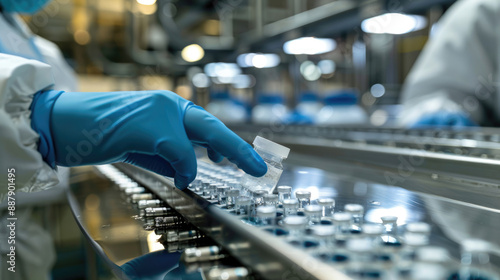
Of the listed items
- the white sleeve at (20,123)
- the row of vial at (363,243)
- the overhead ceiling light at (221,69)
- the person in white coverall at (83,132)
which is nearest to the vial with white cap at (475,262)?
the row of vial at (363,243)

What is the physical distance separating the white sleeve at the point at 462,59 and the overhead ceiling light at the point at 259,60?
55.0 inches

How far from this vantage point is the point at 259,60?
119 inches

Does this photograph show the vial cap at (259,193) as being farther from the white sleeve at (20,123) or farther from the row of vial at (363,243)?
the white sleeve at (20,123)

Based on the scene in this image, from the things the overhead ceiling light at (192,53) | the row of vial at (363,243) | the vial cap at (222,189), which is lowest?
the row of vial at (363,243)

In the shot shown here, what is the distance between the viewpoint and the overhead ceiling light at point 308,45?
240 centimetres

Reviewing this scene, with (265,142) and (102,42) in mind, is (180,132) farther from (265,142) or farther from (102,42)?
(102,42)

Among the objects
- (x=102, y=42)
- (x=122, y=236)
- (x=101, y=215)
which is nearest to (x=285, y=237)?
(x=122, y=236)

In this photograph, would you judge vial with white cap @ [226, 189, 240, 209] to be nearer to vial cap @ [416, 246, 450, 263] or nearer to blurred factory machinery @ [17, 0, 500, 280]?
blurred factory machinery @ [17, 0, 500, 280]

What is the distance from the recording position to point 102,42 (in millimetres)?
4941

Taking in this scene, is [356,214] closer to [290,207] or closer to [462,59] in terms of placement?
[290,207]

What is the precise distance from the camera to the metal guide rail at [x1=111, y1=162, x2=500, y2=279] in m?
0.26

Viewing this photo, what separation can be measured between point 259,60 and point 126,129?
252 cm

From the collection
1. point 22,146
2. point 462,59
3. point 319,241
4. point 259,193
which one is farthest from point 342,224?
point 462,59

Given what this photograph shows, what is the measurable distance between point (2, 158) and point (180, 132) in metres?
0.30
